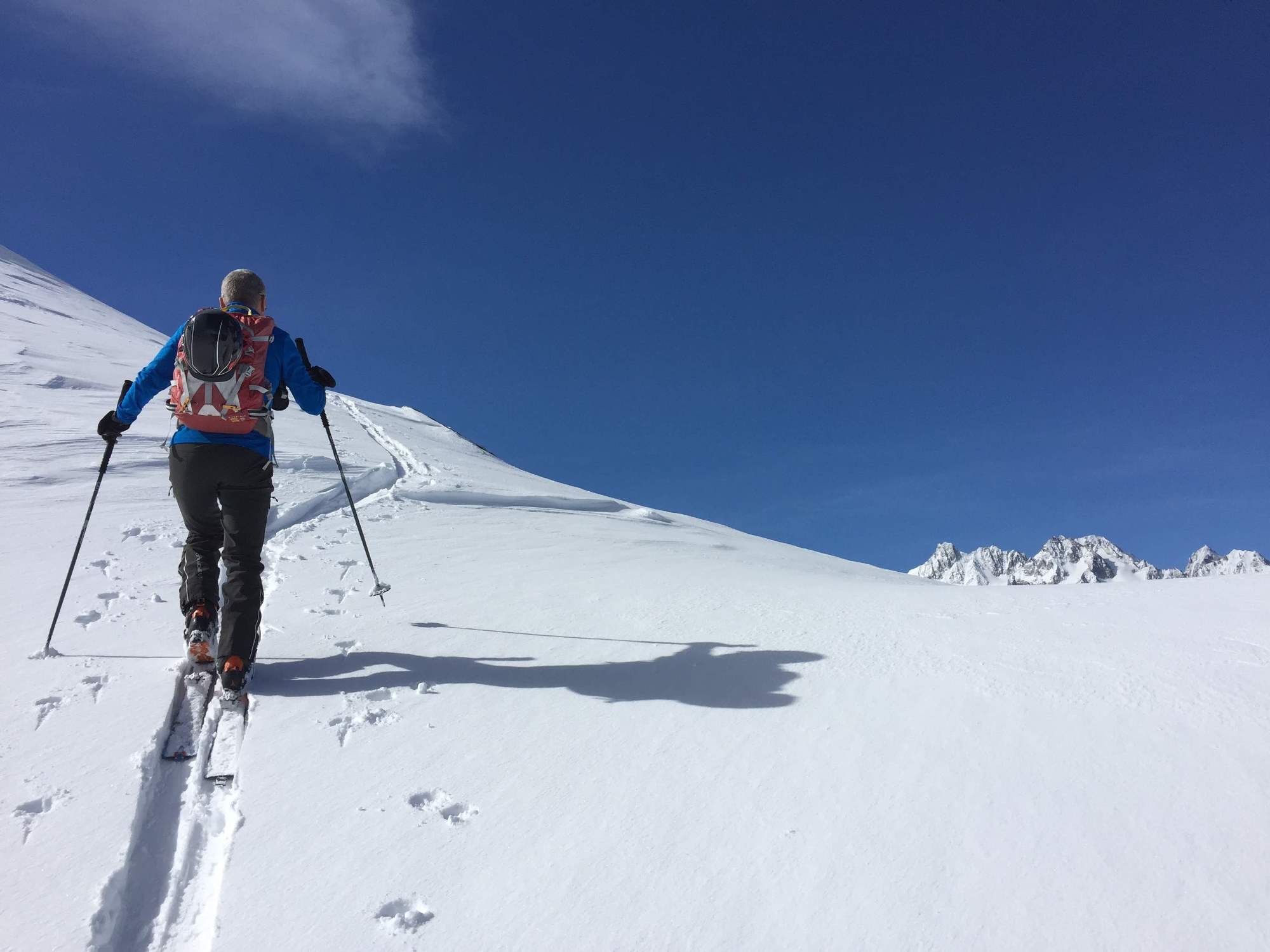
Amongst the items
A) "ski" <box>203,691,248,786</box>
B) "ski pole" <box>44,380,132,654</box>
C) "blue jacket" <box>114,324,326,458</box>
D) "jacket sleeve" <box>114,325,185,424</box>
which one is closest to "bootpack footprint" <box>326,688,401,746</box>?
"ski" <box>203,691,248,786</box>

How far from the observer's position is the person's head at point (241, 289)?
4.41 m

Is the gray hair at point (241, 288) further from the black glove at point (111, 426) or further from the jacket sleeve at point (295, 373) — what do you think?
the black glove at point (111, 426)

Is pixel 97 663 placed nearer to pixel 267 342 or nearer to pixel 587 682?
pixel 267 342

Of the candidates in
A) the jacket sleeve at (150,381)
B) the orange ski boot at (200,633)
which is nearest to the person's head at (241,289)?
the jacket sleeve at (150,381)

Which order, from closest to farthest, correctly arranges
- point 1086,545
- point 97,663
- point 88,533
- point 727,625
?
point 97,663, point 727,625, point 88,533, point 1086,545

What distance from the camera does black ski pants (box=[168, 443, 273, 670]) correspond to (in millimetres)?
4082

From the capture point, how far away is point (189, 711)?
358 centimetres

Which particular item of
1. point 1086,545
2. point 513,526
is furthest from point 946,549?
point 513,526

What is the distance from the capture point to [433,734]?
133 inches

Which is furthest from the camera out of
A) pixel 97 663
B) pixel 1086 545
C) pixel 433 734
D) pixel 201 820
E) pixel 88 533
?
pixel 1086 545

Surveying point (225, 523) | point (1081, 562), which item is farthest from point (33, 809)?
point (1081, 562)

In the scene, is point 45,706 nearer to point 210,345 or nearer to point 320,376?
point 210,345

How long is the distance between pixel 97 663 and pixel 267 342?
1971 millimetres

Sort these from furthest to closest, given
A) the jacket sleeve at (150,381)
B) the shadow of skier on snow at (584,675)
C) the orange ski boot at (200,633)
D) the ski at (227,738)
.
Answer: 1. the jacket sleeve at (150,381)
2. the orange ski boot at (200,633)
3. the shadow of skier on snow at (584,675)
4. the ski at (227,738)
